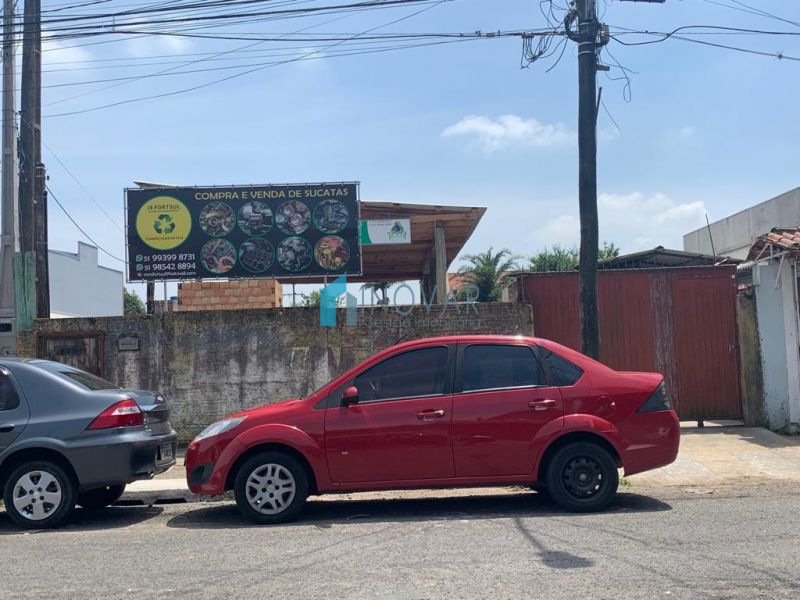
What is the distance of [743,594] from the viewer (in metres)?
4.75

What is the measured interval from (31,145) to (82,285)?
99.5 ft

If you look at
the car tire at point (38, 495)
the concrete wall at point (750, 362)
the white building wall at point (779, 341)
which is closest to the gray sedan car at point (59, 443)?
the car tire at point (38, 495)

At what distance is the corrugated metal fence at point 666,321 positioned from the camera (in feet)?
39.3

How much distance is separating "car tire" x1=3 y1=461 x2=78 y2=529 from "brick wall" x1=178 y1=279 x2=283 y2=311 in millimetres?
6461

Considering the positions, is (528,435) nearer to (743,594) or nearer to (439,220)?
(743,594)

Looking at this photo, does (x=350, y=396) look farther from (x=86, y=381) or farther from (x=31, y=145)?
(x=31, y=145)

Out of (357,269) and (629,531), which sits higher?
(357,269)

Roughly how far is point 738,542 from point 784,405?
592cm

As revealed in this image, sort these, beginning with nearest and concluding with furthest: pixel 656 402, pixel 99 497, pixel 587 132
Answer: pixel 656 402 < pixel 99 497 < pixel 587 132

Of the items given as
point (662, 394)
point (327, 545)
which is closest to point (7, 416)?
point (327, 545)

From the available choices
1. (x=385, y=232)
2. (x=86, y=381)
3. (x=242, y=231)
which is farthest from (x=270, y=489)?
(x=385, y=232)

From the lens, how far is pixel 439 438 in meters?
7.10

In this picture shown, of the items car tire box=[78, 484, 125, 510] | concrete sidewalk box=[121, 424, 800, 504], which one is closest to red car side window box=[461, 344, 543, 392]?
concrete sidewalk box=[121, 424, 800, 504]

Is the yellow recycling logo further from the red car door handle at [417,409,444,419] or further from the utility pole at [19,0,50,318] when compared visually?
the red car door handle at [417,409,444,419]
